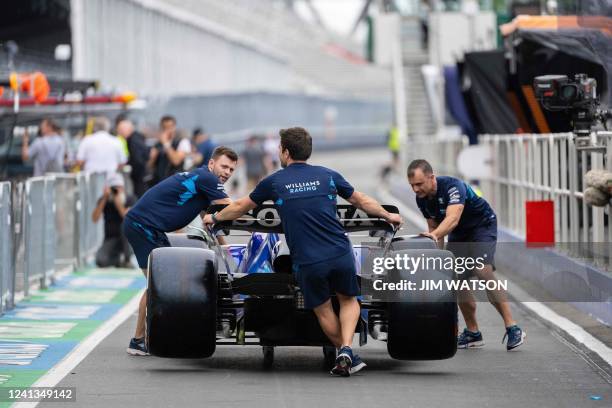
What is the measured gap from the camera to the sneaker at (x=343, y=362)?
1108cm

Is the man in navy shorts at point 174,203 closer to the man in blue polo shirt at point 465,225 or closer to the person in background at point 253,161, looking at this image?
the man in blue polo shirt at point 465,225

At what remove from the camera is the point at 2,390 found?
419 inches

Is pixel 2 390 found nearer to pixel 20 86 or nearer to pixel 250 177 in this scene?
pixel 20 86

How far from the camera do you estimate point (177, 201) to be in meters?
12.2

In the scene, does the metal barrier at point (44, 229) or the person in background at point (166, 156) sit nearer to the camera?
the metal barrier at point (44, 229)

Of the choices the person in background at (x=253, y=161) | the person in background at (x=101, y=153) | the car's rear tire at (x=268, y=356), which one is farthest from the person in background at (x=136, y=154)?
the person in background at (x=253, y=161)

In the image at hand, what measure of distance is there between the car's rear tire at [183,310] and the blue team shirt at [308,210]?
63 centimetres

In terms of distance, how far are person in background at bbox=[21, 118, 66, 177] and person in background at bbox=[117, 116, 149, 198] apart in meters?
0.97

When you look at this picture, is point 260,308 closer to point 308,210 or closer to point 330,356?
point 308,210

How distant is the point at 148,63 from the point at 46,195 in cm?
2869


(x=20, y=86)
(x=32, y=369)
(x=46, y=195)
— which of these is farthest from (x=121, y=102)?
(x=32, y=369)

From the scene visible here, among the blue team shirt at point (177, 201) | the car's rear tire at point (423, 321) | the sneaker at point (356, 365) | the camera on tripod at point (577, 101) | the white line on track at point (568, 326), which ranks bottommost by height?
the white line on track at point (568, 326)

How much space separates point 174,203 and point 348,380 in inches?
82.1

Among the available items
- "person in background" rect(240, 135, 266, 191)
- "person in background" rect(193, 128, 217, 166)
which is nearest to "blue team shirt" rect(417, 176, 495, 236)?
"person in background" rect(193, 128, 217, 166)
